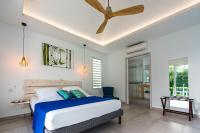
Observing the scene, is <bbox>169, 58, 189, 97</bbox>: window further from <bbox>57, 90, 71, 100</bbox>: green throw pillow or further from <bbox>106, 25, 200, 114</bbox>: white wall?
<bbox>57, 90, 71, 100</bbox>: green throw pillow

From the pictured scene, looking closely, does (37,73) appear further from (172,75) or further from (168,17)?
(172,75)

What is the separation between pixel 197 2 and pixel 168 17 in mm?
709

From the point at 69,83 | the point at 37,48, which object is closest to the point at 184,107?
the point at 69,83

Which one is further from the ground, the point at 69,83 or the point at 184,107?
the point at 69,83

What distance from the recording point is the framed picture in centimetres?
449

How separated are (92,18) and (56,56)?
2103 mm

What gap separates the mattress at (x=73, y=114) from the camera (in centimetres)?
212

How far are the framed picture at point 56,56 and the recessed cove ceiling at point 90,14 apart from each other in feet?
2.96

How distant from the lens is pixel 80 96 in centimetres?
401

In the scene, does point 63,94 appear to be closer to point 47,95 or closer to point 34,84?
point 47,95

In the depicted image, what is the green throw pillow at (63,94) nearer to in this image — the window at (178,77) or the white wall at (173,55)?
the white wall at (173,55)

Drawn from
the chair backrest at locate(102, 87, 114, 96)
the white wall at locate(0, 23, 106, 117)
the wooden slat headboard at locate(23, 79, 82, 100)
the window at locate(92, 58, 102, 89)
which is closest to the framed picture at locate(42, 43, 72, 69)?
the white wall at locate(0, 23, 106, 117)

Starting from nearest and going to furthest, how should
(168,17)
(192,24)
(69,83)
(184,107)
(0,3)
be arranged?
1. (0,3)
2. (168,17)
3. (192,24)
4. (184,107)
5. (69,83)

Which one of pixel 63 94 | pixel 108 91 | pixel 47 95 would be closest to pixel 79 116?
pixel 63 94
